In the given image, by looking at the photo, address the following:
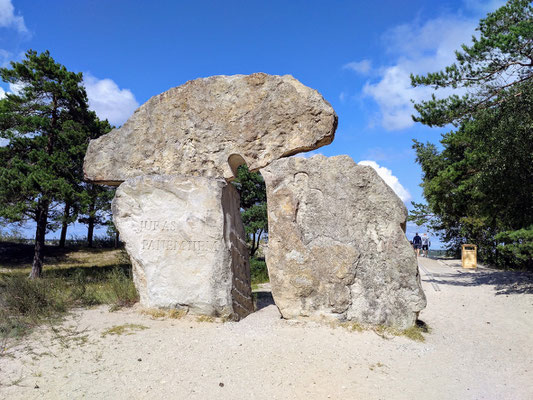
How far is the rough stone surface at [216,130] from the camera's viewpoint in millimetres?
5867

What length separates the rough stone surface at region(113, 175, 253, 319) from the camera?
5898mm

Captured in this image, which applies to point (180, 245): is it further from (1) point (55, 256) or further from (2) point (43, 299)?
(1) point (55, 256)

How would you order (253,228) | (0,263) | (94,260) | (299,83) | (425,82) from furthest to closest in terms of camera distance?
(94,260) < (0,263) < (253,228) < (425,82) < (299,83)

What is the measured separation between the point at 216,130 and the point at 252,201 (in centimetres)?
772

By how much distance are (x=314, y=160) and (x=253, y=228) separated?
686 centimetres

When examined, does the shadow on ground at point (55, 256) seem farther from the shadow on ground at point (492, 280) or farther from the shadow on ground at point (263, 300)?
the shadow on ground at point (492, 280)

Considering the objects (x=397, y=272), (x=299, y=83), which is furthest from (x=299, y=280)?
(x=299, y=83)

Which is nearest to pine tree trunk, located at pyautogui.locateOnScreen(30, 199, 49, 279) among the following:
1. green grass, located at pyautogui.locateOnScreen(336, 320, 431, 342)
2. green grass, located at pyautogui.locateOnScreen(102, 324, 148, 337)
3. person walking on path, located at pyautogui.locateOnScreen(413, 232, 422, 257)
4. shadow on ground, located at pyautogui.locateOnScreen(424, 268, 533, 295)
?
green grass, located at pyautogui.locateOnScreen(102, 324, 148, 337)

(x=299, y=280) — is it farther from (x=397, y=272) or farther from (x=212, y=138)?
(x=212, y=138)

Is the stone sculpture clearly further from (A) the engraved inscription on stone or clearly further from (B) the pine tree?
(B) the pine tree

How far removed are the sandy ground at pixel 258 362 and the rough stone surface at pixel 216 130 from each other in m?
2.32

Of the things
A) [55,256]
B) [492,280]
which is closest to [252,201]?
[492,280]

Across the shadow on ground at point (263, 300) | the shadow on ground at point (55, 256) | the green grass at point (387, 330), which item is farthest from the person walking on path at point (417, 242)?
the green grass at point (387, 330)

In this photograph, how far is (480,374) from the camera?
457 cm
